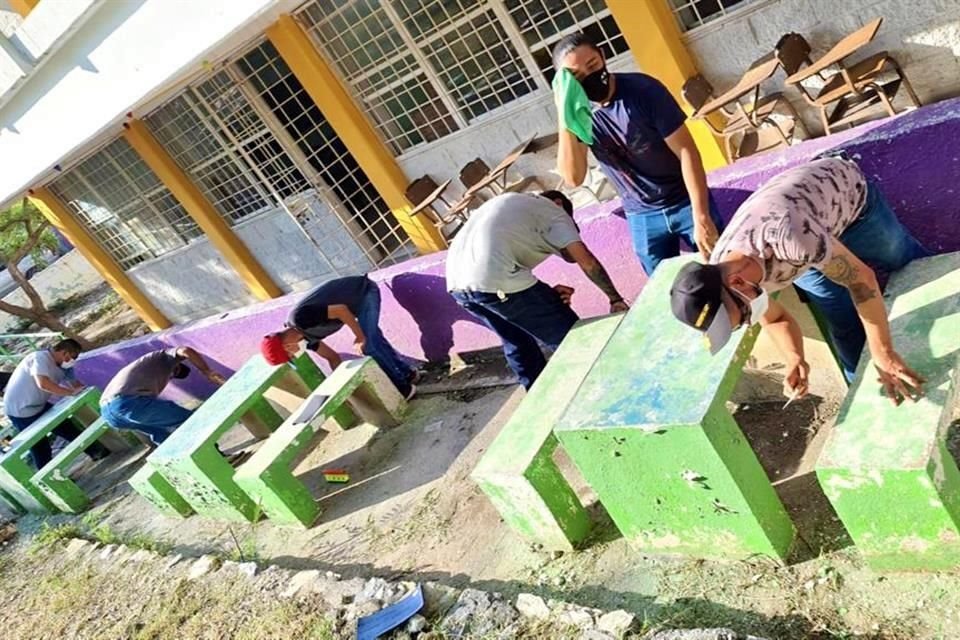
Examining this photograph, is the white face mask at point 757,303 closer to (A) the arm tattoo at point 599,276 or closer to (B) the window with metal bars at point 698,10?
(A) the arm tattoo at point 599,276

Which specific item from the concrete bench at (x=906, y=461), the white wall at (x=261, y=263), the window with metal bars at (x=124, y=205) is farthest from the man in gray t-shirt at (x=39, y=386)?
the concrete bench at (x=906, y=461)

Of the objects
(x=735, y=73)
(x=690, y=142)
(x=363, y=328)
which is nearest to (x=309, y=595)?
(x=363, y=328)

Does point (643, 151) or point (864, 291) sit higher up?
point (643, 151)

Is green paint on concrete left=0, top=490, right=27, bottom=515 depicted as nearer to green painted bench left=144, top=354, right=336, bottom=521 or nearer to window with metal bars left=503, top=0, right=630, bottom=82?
green painted bench left=144, top=354, right=336, bottom=521

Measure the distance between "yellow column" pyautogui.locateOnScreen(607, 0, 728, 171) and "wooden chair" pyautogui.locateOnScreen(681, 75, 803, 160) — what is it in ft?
0.55

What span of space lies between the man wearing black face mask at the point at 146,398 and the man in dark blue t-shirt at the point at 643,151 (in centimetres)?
510

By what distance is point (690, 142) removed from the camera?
3.84 metres

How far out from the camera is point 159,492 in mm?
6500

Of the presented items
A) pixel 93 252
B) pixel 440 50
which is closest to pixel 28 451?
pixel 93 252

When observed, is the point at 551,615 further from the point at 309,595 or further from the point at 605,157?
the point at 605,157

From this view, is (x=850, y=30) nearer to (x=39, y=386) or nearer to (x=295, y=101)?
(x=295, y=101)

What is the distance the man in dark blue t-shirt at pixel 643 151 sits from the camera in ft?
12.4

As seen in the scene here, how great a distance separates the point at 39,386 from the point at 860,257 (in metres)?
8.67

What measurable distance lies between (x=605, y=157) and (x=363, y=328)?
2.97 metres
